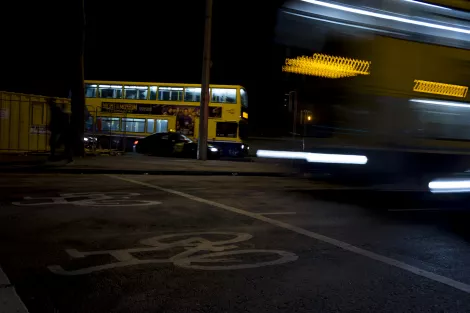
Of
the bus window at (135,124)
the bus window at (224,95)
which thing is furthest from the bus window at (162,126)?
the bus window at (224,95)

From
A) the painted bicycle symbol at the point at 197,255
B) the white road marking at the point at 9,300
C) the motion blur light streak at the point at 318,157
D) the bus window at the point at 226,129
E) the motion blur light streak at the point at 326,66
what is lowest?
the white road marking at the point at 9,300

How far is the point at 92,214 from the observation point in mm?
8562

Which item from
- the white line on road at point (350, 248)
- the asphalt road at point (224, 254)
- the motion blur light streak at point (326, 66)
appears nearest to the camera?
the asphalt road at point (224, 254)

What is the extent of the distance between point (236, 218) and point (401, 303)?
4.31m

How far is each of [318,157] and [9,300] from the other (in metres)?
8.67

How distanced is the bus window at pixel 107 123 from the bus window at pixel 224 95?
19.1ft

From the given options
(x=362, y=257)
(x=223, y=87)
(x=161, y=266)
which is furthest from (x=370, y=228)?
(x=223, y=87)

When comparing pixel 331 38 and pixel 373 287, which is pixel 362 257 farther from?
pixel 331 38

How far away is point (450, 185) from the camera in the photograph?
38.7ft

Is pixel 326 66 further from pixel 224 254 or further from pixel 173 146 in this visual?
pixel 173 146

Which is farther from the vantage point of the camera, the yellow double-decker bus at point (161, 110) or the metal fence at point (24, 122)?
the yellow double-decker bus at point (161, 110)

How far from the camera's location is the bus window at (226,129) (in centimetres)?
3042

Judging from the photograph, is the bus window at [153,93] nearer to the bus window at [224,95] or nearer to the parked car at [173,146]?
the parked car at [173,146]

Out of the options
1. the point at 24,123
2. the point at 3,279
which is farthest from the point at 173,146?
the point at 3,279
